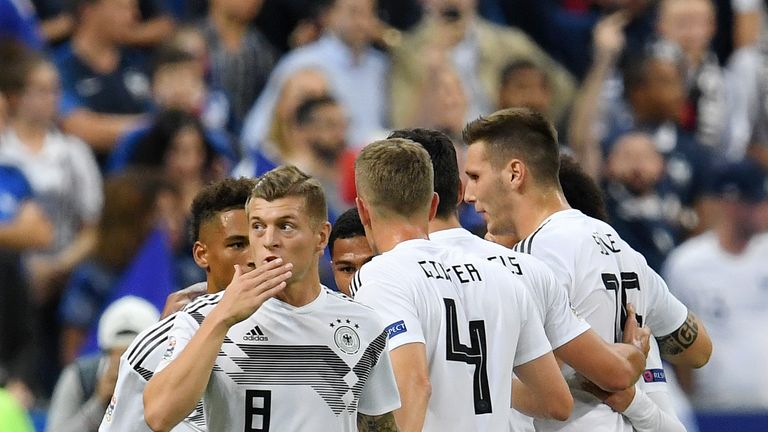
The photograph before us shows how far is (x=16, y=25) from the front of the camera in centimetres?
1133

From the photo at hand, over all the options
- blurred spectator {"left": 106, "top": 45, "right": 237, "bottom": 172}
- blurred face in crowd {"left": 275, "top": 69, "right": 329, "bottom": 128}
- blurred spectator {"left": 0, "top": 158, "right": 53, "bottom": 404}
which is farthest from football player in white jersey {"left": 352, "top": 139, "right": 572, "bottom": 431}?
blurred face in crowd {"left": 275, "top": 69, "right": 329, "bottom": 128}

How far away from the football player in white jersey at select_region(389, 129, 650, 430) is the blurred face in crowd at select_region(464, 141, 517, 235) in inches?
11.5

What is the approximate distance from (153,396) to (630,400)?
2209 mm

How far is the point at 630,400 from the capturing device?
19.7 ft

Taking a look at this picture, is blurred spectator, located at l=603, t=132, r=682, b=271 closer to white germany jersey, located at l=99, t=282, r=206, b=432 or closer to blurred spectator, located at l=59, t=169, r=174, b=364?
blurred spectator, located at l=59, t=169, r=174, b=364

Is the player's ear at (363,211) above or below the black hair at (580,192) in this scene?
above

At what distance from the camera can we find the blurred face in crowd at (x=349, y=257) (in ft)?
21.0

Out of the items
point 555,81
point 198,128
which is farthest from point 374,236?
point 555,81

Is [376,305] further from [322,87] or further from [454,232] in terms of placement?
[322,87]

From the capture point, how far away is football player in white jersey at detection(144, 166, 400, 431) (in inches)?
190

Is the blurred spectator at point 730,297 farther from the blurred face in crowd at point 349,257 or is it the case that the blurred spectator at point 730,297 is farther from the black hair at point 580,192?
the blurred face in crowd at point 349,257

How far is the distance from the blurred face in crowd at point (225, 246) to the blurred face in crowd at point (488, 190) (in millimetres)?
923

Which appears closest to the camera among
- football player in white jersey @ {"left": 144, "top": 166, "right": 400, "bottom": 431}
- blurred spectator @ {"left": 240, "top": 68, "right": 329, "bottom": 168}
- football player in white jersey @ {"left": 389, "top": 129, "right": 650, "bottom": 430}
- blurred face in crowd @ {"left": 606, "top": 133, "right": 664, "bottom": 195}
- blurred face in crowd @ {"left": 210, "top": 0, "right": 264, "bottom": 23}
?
football player in white jersey @ {"left": 144, "top": 166, "right": 400, "bottom": 431}

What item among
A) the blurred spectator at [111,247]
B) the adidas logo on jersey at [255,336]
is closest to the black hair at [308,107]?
the blurred spectator at [111,247]
